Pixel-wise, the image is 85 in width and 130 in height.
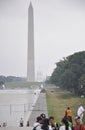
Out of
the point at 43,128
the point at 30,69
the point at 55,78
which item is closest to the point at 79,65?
the point at 55,78

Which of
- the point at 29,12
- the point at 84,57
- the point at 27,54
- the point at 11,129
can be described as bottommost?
the point at 11,129

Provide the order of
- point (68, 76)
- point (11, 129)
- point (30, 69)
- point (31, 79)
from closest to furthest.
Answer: point (11, 129)
point (68, 76)
point (30, 69)
point (31, 79)

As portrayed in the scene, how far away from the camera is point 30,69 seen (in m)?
111

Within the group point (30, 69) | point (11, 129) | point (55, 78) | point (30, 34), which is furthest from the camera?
point (30, 69)

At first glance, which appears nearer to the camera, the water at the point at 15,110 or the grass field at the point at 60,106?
the water at the point at 15,110

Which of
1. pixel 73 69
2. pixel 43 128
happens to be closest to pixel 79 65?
pixel 73 69

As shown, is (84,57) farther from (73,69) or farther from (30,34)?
(30,34)

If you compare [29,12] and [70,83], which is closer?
[70,83]

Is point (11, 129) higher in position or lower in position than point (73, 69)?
lower

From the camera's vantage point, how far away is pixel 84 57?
6550 cm

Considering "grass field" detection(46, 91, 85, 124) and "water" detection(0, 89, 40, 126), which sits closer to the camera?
"water" detection(0, 89, 40, 126)

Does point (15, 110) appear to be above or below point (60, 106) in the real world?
below

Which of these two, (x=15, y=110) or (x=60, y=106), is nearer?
(x=15, y=110)

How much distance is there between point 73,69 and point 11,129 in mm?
49254
